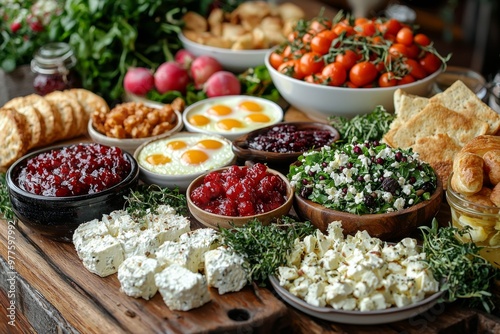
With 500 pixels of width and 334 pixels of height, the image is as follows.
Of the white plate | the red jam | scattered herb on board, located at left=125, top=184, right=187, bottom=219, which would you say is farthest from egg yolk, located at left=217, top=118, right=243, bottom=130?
the white plate

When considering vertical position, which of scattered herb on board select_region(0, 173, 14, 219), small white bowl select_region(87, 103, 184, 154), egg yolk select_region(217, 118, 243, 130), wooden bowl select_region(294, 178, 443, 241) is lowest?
scattered herb on board select_region(0, 173, 14, 219)

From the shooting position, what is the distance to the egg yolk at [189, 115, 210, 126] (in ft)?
11.2

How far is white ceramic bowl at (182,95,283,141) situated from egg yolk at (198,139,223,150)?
0.15 m

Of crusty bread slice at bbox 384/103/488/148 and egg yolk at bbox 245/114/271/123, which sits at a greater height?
crusty bread slice at bbox 384/103/488/148

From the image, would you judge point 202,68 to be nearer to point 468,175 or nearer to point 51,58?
point 51,58

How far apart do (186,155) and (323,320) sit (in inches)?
46.9

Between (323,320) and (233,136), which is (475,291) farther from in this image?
(233,136)

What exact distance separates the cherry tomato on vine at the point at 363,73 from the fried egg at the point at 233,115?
0.46 meters

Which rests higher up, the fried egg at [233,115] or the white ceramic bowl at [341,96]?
the white ceramic bowl at [341,96]

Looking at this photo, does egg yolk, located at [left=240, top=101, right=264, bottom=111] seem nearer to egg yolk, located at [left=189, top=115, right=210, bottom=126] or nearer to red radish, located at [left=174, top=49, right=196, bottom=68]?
egg yolk, located at [left=189, top=115, right=210, bottom=126]

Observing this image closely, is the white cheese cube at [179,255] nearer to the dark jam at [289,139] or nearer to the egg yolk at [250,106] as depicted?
the dark jam at [289,139]

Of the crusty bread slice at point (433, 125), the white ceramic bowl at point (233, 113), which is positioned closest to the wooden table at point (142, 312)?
the crusty bread slice at point (433, 125)

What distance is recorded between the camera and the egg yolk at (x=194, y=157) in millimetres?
2975

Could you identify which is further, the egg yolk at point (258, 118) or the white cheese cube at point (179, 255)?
the egg yolk at point (258, 118)
